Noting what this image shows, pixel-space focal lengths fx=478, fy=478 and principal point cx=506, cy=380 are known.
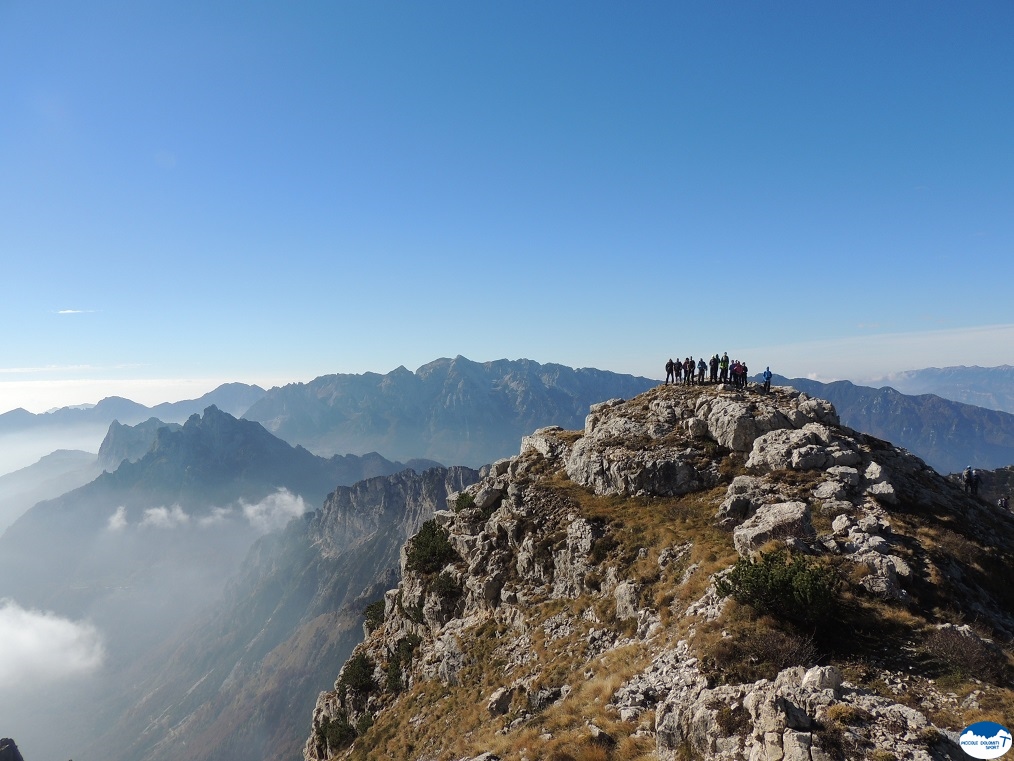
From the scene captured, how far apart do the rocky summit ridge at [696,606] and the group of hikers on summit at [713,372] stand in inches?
118

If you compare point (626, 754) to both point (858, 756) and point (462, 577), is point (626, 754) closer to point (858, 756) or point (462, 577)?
point (858, 756)

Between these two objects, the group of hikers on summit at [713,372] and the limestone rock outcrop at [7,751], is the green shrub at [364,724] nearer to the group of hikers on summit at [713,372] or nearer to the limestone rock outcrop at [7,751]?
the group of hikers on summit at [713,372]

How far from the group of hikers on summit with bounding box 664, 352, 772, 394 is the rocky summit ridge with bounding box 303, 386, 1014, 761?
2997 millimetres

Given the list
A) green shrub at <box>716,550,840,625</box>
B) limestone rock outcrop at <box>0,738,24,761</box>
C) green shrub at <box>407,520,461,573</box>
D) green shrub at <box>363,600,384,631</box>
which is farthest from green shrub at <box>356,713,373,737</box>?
limestone rock outcrop at <box>0,738,24,761</box>

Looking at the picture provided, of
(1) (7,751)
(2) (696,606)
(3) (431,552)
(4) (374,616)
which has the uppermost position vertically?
(2) (696,606)

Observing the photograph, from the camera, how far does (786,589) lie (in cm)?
1961

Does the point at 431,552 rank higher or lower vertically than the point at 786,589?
lower

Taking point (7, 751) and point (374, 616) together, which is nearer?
point (374, 616)

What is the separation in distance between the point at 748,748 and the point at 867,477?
23.9 m

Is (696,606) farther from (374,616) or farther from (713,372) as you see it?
(374,616)

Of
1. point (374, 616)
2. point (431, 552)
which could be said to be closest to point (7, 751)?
point (374, 616)

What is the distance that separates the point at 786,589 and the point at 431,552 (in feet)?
120

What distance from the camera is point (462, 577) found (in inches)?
1738

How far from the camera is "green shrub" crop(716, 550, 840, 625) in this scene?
1883 cm
